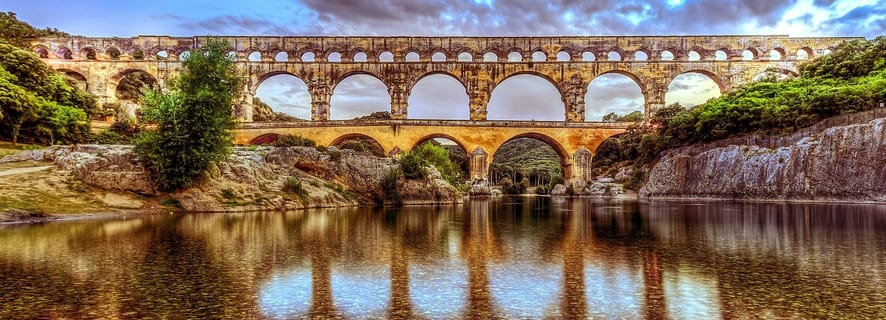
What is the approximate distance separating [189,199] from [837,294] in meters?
17.9

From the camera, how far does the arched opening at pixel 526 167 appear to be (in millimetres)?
54938

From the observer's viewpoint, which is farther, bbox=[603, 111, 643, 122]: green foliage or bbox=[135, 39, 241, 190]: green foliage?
bbox=[603, 111, 643, 122]: green foliage

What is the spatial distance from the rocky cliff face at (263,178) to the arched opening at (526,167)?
2738 cm

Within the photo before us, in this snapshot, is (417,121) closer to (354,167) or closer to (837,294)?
(354,167)

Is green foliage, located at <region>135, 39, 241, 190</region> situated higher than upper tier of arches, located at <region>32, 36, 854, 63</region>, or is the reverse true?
upper tier of arches, located at <region>32, 36, 854, 63</region>

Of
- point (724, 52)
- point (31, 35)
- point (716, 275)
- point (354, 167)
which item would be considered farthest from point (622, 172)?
point (31, 35)

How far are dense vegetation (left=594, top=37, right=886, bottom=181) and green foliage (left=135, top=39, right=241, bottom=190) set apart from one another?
26.4m

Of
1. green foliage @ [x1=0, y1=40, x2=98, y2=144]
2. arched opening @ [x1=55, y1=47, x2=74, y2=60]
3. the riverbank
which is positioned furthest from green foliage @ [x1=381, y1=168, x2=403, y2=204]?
arched opening @ [x1=55, y1=47, x2=74, y2=60]

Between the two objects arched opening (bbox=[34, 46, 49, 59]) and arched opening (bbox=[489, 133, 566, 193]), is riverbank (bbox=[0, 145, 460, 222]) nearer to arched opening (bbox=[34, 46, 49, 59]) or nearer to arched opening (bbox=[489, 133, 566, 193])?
arched opening (bbox=[489, 133, 566, 193])

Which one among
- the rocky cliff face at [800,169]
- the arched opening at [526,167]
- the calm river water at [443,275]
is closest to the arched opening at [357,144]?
the arched opening at [526,167]

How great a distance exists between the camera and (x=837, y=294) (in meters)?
4.69

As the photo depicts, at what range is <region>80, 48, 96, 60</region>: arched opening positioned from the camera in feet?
157

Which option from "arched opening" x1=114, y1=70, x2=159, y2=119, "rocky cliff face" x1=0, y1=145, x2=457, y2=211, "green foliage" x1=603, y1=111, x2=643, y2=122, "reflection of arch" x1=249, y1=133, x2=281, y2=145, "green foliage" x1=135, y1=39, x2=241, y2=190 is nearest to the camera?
"rocky cliff face" x1=0, y1=145, x2=457, y2=211

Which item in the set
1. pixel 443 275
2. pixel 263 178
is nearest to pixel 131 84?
pixel 263 178
